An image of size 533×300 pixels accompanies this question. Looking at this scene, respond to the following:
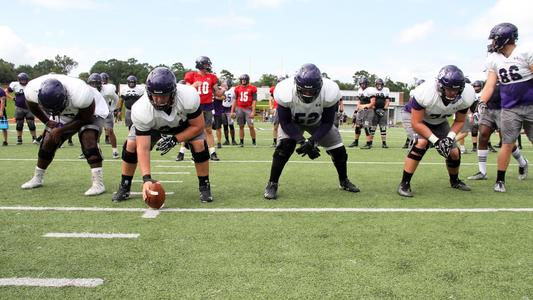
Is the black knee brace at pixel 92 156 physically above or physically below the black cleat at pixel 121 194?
above

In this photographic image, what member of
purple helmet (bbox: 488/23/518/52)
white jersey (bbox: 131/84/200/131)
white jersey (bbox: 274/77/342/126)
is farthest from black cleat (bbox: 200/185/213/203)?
purple helmet (bbox: 488/23/518/52)

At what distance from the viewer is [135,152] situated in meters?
5.11

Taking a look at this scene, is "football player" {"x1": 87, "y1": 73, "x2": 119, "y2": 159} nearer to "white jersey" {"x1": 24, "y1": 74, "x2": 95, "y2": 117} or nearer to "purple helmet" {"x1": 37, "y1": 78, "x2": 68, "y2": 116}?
"white jersey" {"x1": 24, "y1": 74, "x2": 95, "y2": 117}

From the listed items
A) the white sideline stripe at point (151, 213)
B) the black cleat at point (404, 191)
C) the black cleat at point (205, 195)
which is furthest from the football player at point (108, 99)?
the black cleat at point (404, 191)

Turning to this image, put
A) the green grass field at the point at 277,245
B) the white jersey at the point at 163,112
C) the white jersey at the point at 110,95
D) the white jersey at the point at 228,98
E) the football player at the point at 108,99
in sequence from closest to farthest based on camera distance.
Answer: the green grass field at the point at 277,245
the white jersey at the point at 163,112
the football player at the point at 108,99
the white jersey at the point at 110,95
the white jersey at the point at 228,98

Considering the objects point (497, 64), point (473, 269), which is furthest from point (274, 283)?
point (497, 64)

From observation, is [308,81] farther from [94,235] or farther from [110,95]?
[110,95]

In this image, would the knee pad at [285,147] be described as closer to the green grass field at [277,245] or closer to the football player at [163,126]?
the green grass field at [277,245]

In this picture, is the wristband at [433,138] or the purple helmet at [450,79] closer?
the purple helmet at [450,79]

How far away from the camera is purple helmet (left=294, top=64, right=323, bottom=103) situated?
4738mm

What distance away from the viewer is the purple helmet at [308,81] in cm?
474

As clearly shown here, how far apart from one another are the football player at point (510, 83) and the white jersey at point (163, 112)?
3730 mm

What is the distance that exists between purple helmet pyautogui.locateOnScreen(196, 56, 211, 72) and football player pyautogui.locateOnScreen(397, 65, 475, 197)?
15.7 ft

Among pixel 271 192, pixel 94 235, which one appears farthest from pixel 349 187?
pixel 94 235
